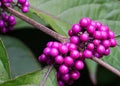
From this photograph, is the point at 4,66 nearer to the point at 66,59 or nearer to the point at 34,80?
the point at 34,80

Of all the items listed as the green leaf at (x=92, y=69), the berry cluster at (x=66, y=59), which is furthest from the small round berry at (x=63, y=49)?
the green leaf at (x=92, y=69)

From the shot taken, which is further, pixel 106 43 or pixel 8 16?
pixel 8 16

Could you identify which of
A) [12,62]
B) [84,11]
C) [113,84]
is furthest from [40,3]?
[113,84]

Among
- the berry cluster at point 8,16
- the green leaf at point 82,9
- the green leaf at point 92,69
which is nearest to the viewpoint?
the berry cluster at point 8,16

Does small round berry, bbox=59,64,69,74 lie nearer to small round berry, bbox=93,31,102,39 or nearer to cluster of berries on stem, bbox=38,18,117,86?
cluster of berries on stem, bbox=38,18,117,86

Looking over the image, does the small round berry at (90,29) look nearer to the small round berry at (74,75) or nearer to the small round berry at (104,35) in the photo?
the small round berry at (104,35)

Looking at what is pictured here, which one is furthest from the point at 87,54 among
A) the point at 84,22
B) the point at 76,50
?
the point at 84,22

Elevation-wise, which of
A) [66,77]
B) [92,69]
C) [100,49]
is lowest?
[92,69]
